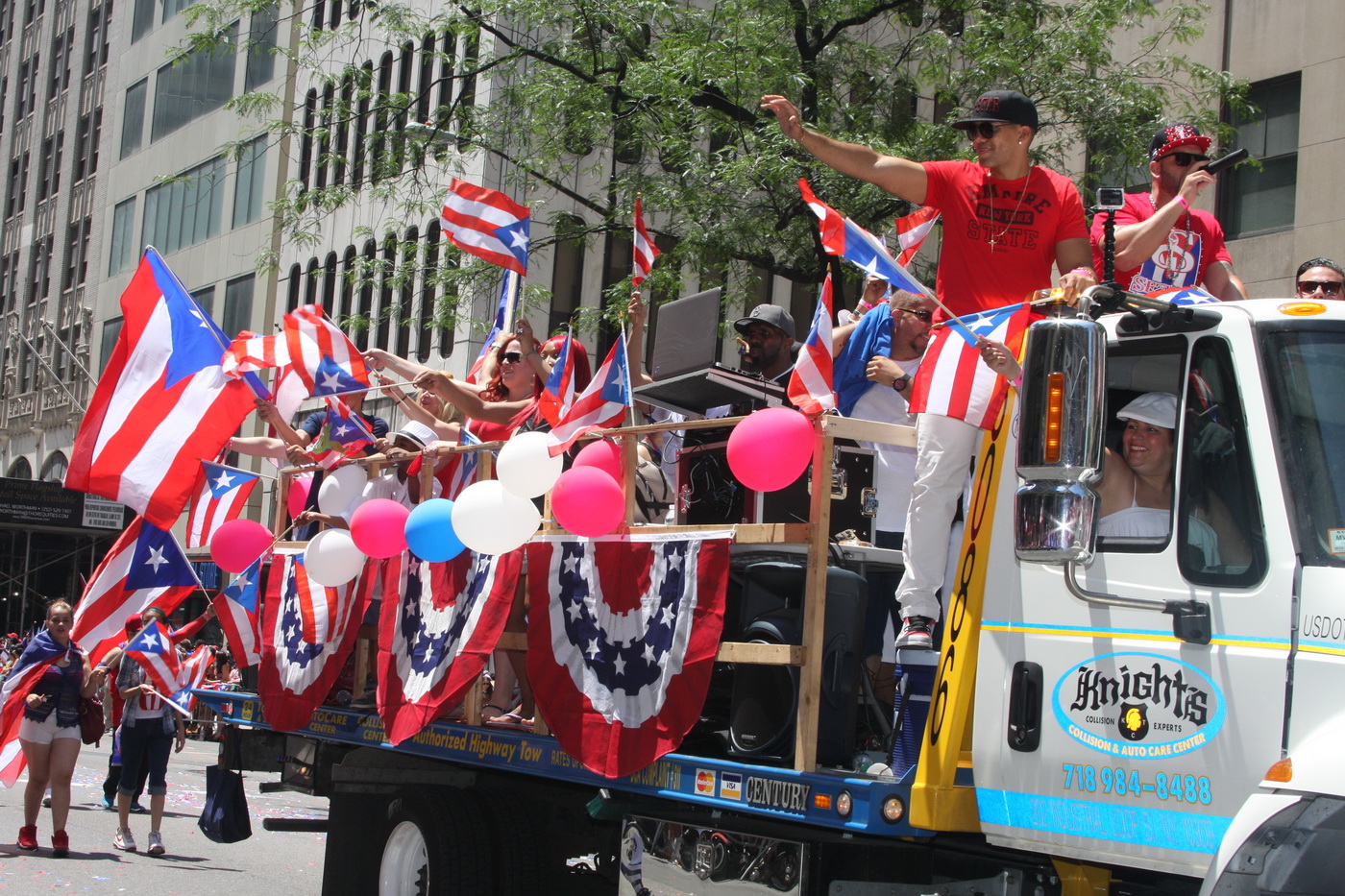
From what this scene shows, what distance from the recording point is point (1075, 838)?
4.14 metres

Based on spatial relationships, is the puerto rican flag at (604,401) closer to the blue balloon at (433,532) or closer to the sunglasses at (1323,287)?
the blue balloon at (433,532)

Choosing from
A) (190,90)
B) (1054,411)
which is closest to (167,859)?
(1054,411)

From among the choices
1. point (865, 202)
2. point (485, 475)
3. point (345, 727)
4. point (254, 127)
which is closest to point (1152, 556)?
point (485, 475)

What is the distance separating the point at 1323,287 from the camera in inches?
221

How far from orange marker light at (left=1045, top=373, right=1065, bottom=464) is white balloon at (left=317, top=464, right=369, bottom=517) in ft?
16.2

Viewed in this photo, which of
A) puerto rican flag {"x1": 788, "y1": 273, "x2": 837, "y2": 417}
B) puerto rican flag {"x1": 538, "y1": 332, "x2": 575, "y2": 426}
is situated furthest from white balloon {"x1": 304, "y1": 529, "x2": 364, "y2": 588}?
puerto rican flag {"x1": 788, "y1": 273, "x2": 837, "y2": 417}

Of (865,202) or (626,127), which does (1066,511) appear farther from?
(626,127)

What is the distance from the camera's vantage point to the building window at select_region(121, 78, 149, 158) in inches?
1608

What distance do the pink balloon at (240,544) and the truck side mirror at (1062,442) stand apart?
→ 5.64 m

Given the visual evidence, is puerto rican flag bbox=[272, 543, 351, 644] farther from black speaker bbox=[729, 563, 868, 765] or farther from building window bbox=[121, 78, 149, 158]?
building window bbox=[121, 78, 149, 158]

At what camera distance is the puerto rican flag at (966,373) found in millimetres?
4703

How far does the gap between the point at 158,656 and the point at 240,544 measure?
12.5 feet

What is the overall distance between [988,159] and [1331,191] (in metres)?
13.1

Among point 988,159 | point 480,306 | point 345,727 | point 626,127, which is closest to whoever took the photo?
point 988,159
